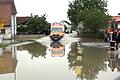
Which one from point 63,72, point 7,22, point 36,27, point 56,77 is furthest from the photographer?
point 36,27

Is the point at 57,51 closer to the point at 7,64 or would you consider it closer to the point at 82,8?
the point at 7,64

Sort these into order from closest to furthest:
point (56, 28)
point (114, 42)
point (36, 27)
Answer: point (114, 42) < point (56, 28) < point (36, 27)

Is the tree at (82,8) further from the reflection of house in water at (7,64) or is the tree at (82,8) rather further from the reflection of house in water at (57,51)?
the reflection of house in water at (7,64)

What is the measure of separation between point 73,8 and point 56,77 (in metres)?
91.4

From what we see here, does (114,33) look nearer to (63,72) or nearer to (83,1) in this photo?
(63,72)

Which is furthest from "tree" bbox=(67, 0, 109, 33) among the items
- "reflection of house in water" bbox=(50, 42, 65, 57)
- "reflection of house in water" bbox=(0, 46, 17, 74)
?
"reflection of house in water" bbox=(0, 46, 17, 74)

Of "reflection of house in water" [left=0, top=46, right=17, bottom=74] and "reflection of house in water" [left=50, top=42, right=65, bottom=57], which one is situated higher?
→ "reflection of house in water" [left=0, top=46, right=17, bottom=74]

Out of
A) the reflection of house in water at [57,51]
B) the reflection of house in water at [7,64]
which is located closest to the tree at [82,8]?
the reflection of house in water at [57,51]

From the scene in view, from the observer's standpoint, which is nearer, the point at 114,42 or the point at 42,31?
the point at 114,42

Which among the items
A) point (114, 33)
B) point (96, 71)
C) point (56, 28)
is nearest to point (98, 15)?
point (56, 28)

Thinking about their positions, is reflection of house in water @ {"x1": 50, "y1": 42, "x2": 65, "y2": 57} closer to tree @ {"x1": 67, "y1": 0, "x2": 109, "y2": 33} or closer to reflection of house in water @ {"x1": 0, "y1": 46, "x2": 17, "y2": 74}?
reflection of house in water @ {"x1": 0, "y1": 46, "x2": 17, "y2": 74}

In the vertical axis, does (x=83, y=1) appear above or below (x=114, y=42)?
above

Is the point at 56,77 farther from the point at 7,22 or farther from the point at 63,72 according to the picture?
the point at 7,22

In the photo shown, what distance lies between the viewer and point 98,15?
6775cm
